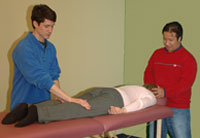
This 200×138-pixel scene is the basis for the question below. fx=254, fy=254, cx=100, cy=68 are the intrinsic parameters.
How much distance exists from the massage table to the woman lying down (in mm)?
37

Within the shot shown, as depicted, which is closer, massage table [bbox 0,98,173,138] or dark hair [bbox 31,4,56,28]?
massage table [bbox 0,98,173,138]

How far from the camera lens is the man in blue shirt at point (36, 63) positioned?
158 cm

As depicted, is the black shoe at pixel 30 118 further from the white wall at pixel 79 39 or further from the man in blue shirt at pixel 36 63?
the white wall at pixel 79 39

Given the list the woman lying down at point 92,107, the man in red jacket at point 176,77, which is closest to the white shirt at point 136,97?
the woman lying down at point 92,107

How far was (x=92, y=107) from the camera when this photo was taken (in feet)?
5.46

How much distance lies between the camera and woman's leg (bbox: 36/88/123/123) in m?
1.48

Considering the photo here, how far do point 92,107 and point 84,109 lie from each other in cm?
7

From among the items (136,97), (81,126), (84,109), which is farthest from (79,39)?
(81,126)

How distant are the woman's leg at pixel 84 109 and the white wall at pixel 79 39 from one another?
82 centimetres

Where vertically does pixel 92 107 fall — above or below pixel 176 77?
below

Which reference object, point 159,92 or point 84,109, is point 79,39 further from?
Result: point 84,109

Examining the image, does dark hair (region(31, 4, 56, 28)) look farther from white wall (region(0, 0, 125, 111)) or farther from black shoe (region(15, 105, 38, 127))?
white wall (region(0, 0, 125, 111))

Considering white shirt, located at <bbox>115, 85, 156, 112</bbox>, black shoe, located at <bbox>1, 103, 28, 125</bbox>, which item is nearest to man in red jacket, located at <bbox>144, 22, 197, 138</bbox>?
white shirt, located at <bbox>115, 85, 156, 112</bbox>

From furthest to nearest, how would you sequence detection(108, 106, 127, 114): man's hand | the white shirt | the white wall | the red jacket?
the white wall
the red jacket
the white shirt
detection(108, 106, 127, 114): man's hand
